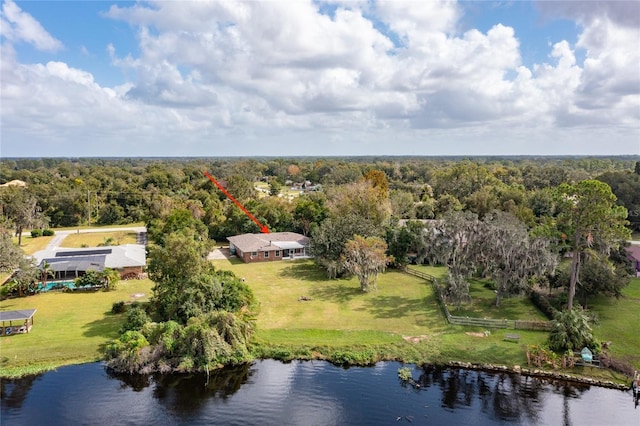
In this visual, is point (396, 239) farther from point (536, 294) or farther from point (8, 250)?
point (8, 250)

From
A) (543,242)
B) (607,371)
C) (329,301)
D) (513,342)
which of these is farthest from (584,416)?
(329,301)

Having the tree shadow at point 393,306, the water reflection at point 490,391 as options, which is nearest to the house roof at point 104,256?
the tree shadow at point 393,306

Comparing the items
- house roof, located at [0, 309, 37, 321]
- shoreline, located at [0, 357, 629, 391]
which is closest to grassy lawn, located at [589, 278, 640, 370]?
shoreline, located at [0, 357, 629, 391]

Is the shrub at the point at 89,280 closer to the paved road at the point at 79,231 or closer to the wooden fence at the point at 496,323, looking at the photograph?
the paved road at the point at 79,231

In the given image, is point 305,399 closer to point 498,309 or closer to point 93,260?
point 498,309

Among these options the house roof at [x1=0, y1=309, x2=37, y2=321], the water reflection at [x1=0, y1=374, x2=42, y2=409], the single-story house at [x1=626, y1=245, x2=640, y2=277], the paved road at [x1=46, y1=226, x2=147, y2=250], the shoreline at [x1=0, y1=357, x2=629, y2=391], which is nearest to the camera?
the water reflection at [x1=0, y1=374, x2=42, y2=409]

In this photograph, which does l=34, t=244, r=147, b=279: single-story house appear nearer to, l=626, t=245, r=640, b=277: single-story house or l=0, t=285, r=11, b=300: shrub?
l=0, t=285, r=11, b=300: shrub
